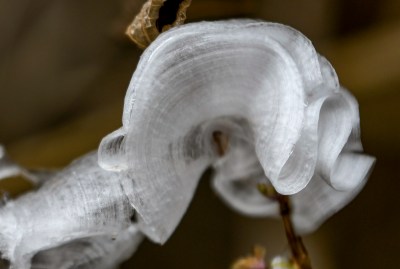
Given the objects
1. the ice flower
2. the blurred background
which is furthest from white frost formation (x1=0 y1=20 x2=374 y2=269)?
the blurred background

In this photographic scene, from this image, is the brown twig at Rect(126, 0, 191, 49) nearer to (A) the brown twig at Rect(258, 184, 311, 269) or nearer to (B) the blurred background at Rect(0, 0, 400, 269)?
(A) the brown twig at Rect(258, 184, 311, 269)

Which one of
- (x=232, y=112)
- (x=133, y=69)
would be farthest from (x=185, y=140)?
(x=133, y=69)

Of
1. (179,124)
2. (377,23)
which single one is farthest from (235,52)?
(377,23)

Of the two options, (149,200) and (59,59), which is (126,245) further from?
(59,59)

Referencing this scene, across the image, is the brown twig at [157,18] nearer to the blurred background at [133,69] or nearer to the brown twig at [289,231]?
the brown twig at [289,231]

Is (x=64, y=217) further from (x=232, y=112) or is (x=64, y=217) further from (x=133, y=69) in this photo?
(x=133, y=69)
